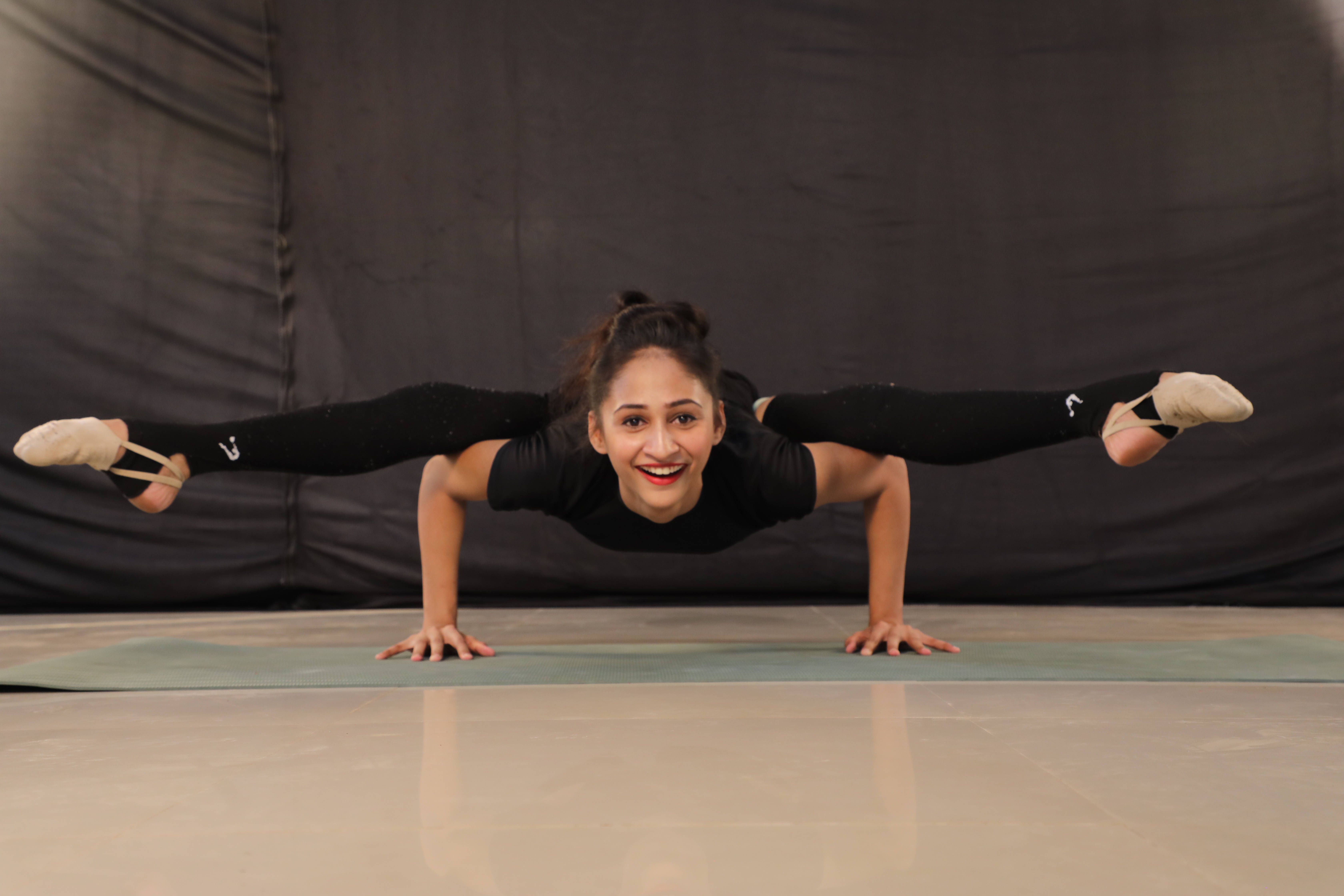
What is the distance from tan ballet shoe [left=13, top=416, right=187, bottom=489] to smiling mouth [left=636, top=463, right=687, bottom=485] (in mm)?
774

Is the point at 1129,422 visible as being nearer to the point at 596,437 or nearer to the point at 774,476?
the point at 774,476

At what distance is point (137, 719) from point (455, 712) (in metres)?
0.42

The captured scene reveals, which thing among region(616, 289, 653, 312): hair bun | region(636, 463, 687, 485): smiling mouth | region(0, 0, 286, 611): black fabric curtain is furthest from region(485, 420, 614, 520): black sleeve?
region(0, 0, 286, 611): black fabric curtain

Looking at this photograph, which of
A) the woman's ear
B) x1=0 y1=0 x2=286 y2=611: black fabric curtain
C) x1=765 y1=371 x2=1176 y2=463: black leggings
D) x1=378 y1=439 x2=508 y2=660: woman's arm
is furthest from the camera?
x1=0 y1=0 x2=286 y2=611: black fabric curtain

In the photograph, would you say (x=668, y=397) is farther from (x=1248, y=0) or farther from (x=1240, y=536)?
(x=1248, y=0)

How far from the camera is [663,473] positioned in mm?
→ 1792

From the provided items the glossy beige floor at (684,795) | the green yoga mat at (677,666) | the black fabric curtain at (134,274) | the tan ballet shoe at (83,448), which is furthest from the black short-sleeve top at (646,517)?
the black fabric curtain at (134,274)

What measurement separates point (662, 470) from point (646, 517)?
0.67 feet

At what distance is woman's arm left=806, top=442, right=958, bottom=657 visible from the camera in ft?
6.63

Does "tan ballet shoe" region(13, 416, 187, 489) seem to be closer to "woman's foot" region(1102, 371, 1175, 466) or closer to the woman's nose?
the woman's nose

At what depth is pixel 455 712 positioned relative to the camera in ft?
4.67

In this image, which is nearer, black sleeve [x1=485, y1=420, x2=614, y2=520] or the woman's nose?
the woman's nose

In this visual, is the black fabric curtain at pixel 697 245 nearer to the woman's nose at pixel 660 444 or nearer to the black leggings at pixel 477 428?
the black leggings at pixel 477 428

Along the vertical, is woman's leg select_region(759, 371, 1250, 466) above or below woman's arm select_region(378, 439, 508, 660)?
above
